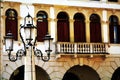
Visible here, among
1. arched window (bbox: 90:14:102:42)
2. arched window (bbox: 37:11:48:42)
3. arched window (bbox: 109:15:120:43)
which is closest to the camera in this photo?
arched window (bbox: 37:11:48:42)

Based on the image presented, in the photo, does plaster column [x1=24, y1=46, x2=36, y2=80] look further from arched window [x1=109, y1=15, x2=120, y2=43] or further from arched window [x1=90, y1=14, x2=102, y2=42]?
arched window [x1=109, y1=15, x2=120, y2=43]

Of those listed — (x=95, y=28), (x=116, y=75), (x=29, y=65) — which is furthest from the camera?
(x=116, y=75)

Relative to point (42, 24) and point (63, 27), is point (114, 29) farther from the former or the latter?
point (42, 24)

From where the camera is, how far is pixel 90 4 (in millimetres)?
25188

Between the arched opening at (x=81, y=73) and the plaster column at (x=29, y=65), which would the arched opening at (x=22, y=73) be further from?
the plaster column at (x=29, y=65)

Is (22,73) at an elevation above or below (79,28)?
below

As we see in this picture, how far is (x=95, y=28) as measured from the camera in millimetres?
25312

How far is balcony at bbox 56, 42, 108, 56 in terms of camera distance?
23672 millimetres

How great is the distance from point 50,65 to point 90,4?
15.7 ft

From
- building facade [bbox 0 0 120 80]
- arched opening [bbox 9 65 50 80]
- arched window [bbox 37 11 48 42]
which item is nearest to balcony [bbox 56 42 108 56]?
building facade [bbox 0 0 120 80]

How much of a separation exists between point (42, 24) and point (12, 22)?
189 centimetres

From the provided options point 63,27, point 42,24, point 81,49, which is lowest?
point 81,49

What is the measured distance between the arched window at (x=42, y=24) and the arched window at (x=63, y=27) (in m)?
0.86

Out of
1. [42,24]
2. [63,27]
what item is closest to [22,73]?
[42,24]
